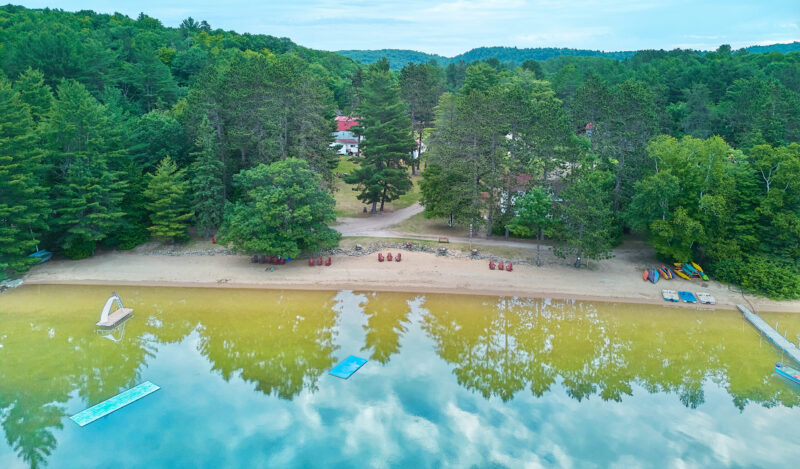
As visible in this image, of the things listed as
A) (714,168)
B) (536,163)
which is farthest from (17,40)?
(714,168)

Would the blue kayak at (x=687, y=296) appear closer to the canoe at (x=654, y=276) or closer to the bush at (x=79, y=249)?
the canoe at (x=654, y=276)

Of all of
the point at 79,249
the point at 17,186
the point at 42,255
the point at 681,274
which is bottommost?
the point at 681,274

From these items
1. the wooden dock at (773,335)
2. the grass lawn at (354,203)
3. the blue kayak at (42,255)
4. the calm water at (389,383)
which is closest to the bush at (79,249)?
the blue kayak at (42,255)

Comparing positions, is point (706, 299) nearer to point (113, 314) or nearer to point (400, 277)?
point (400, 277)

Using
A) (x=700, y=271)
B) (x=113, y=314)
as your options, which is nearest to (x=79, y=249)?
(x=113, y=314)

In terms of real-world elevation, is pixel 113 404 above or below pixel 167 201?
below

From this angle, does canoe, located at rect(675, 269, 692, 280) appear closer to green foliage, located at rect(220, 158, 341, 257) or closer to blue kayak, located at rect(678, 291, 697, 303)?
blue kayak, located at rect(678, 291, 697, 303)

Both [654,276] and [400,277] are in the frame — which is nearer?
[654,276]

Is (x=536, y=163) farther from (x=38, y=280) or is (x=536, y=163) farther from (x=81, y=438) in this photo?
(x=38, y=280)
